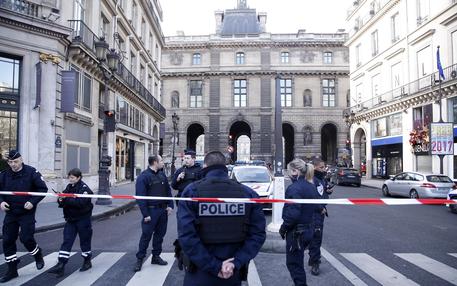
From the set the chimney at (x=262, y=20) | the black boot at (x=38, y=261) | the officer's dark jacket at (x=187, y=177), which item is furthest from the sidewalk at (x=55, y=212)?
the chimney at (x=262, y=20)

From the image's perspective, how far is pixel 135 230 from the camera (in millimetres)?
9320

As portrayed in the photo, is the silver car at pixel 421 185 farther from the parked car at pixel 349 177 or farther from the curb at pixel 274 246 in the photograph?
the curb at pixel 274 246

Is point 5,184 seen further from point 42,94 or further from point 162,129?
point 162,129

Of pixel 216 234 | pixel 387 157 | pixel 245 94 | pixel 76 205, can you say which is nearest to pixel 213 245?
pixel 216 234

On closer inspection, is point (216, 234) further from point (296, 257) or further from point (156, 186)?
point (156, 186)

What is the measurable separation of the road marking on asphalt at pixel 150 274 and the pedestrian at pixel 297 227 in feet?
6.34

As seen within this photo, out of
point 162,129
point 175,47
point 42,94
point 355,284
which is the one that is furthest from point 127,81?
point 175,47

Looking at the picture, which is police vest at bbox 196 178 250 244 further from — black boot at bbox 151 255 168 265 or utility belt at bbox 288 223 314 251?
black boot at bbox 151 255 168 265

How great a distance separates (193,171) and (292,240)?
10.2ft

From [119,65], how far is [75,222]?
18.5m

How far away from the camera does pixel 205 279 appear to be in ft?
10.1

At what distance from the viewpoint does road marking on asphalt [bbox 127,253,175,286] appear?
520 centimetres

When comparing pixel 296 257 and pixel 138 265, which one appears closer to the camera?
pixel 296 257

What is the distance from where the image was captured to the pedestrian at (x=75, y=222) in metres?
5.73
